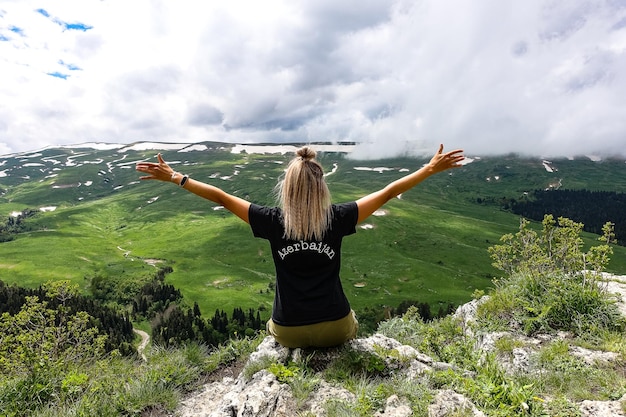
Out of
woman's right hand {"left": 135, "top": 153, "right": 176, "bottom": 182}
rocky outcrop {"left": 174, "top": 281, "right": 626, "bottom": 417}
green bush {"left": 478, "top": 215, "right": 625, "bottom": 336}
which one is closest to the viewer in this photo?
rocky outcrop {"left": 174, "top": 281, "right": 626, "bottom": 417}

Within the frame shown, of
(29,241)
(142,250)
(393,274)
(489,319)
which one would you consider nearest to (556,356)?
(489,319)

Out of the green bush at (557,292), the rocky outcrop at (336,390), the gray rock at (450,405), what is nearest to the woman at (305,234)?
the rocky outcrop at (336,390)

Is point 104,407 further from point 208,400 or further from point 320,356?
point 320,356

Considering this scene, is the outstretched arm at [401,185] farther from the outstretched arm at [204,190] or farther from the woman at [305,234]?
the outstretched arm at [204,190]

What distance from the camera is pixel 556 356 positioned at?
732 cm

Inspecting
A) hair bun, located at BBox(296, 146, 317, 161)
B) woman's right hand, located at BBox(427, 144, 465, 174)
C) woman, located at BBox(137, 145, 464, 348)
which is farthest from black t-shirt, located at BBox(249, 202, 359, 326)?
woman's right hand, located at BBox(427, 144, 465, 174)

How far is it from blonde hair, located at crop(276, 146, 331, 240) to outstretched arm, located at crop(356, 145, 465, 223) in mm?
801

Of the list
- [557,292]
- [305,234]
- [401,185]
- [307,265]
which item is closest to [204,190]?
[305,234]

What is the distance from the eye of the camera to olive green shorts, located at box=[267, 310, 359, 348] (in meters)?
6.78

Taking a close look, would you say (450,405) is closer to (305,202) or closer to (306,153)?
(305,202)

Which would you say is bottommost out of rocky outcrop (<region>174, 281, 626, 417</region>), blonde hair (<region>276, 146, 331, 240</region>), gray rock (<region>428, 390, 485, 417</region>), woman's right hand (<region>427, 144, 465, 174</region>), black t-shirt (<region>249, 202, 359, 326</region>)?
rocky outcrop (<region>174, 281, 626, 417</region>)

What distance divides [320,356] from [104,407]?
4134 mm

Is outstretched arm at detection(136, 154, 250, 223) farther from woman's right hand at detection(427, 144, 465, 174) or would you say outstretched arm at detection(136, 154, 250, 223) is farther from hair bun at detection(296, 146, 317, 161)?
woman's right hand at detection(427, 144, 465, 174)

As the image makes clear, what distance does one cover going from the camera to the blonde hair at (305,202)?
610 cm
